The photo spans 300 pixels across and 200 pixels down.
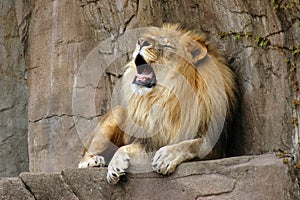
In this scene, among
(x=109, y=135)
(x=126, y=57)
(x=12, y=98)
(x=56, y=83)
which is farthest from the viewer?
(x=12, y=98)

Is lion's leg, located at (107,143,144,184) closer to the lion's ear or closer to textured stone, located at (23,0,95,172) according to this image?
the lion's ear

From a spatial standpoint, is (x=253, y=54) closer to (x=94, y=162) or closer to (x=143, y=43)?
(x=143, y=43)

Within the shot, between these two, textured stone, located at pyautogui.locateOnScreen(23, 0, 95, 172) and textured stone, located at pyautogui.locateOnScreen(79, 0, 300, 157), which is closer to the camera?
textured stone, located at pyautogui.locateOnScreen(79, 0, 300, 157)

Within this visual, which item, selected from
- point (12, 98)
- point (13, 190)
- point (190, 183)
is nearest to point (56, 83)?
point (12, 98)

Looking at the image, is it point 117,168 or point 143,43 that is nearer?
point 117,168

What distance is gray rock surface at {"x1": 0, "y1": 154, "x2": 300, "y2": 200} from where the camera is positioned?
4.55 metres

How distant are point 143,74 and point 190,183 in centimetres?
91

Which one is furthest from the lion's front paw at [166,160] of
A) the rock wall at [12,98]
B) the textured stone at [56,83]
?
the rock wall at [12,98]

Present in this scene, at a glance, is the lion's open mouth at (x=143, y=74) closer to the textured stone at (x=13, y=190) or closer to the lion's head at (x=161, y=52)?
the lion's head at (x=161, y=52)

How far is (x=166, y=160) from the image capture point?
475 cm

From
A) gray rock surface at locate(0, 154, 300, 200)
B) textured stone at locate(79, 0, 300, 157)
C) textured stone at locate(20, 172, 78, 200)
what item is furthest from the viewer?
textured stone at locate(79, 0, 300, 157)

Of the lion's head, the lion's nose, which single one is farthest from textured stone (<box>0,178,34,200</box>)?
the lion's nose

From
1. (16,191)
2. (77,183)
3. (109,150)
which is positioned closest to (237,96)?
(109,150)

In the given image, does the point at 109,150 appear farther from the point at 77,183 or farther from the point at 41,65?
the point at 41,65
